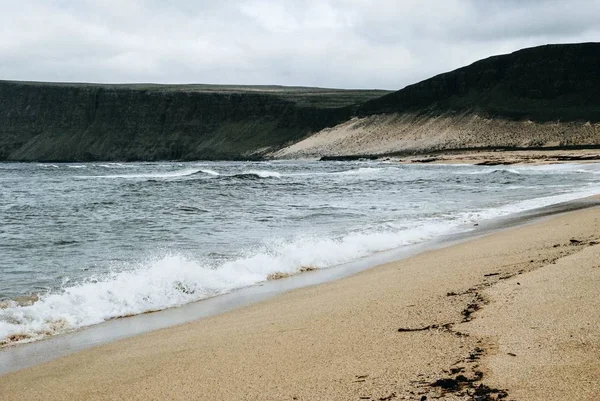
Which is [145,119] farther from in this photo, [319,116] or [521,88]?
[521,88]

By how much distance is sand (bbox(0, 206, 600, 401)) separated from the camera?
3.66m

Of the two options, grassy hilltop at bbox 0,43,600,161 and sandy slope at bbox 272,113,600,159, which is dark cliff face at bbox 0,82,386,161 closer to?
grassy hilltop at bbox 0,43,600,161

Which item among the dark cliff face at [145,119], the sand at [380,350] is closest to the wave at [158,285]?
the sand at [380,350]

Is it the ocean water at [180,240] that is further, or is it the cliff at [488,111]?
the cliff at [488,111]

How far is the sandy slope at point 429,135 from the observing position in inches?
3314

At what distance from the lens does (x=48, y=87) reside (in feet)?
493

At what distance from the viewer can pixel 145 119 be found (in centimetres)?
14562

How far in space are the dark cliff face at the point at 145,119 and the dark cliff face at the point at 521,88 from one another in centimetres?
2642

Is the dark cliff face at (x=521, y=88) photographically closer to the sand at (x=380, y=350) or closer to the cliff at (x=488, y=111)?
the cliff at (x=488, y=111)

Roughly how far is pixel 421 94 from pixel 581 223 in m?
99.3

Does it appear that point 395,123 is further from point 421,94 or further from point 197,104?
Result: point 197,104

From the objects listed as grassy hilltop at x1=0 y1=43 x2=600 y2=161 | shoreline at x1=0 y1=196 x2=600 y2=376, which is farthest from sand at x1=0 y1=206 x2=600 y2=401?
grassy hilltop at x1=0 y1=43 x2=600 y2=161

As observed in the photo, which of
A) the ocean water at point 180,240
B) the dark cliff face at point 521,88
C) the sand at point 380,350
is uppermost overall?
the dark cliff face at point 521,88

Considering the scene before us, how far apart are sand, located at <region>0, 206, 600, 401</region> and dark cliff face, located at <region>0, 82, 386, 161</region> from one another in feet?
402
